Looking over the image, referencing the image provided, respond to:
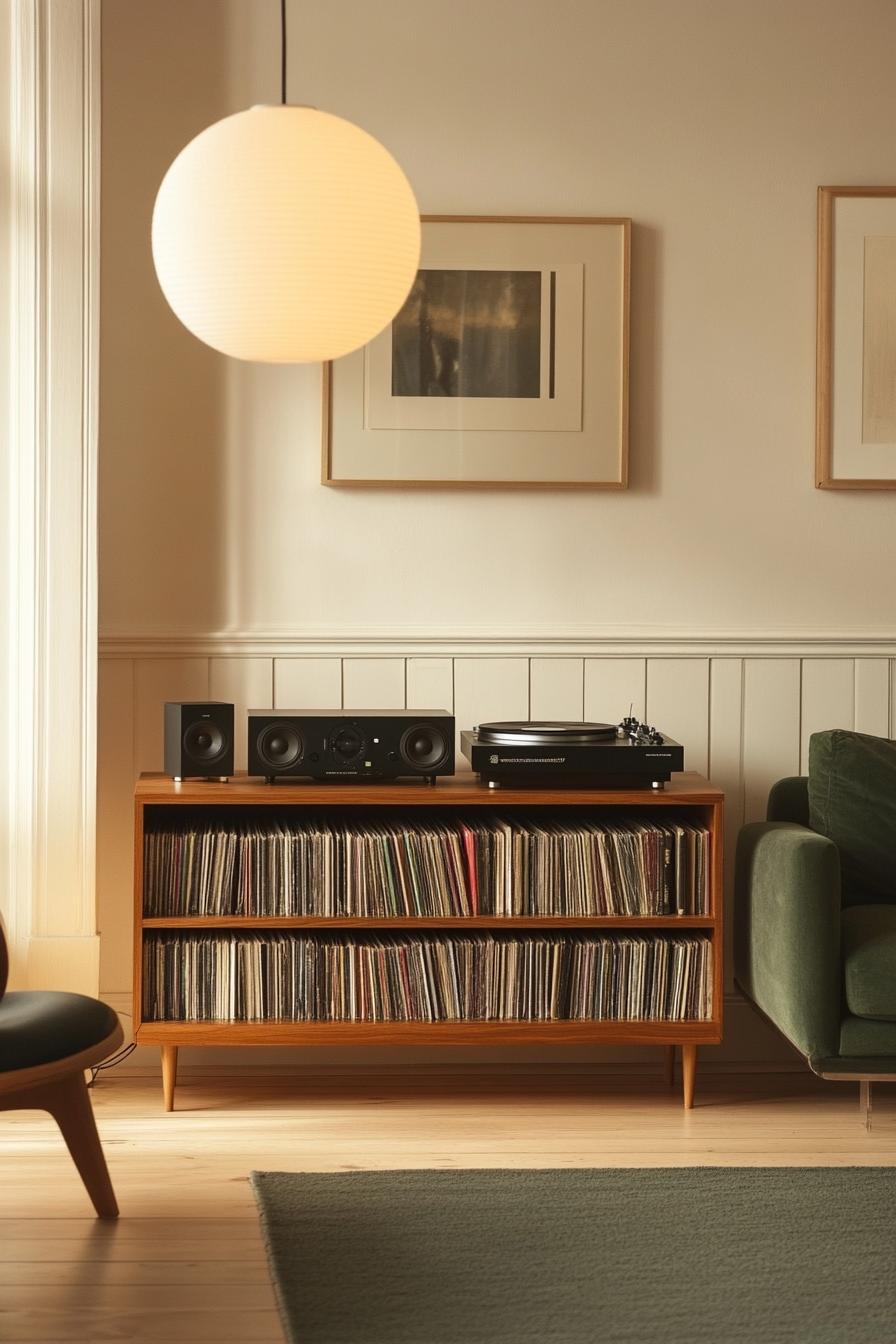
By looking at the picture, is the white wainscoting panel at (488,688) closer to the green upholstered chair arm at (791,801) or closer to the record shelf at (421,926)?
the record shelf at (421,926)

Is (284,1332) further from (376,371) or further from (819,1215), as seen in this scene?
(376,371)

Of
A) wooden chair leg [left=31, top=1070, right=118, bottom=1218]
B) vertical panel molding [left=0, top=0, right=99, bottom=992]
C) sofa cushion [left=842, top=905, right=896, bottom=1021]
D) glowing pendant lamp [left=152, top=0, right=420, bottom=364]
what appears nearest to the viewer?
glowing pendant lamp [left=152, top=0, right=420, bottom=364]

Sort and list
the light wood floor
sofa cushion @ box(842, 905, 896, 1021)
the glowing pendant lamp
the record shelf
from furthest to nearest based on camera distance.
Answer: the record shelf
sofa cushion @ box(842, 905, 896, 1021)
the light wood floor
the glowing pendant lamp

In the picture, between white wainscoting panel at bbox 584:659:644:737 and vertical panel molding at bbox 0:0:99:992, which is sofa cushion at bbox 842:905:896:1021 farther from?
vertical panel molding at bbox 0:0:99:992

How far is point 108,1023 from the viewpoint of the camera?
2418 mm

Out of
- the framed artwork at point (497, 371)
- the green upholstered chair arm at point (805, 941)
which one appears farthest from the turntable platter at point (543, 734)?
the framed artwork at point (497, 371)

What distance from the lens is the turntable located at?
3.07 m

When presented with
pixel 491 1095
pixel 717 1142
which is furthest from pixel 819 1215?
pixel 491 1095

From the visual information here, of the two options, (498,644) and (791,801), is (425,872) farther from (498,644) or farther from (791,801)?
(791,801)

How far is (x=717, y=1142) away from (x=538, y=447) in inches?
64.8

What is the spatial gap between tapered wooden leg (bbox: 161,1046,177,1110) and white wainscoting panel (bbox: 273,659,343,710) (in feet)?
2.80

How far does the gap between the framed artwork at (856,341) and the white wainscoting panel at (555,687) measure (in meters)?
0.78

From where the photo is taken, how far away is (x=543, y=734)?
10.1 feet

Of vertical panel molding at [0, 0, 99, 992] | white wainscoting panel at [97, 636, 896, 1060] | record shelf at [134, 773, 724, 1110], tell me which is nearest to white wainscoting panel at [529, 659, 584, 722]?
white wainscoting panel at [97, 636, 896, 1060]
